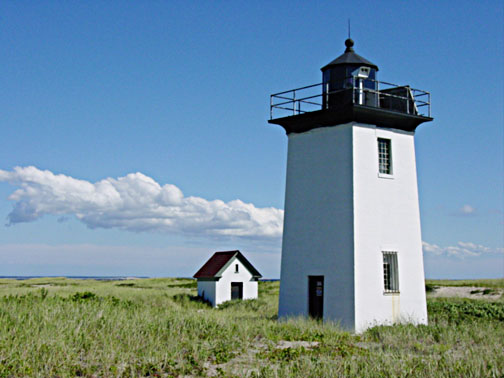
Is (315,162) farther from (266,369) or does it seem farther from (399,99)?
(266,369)

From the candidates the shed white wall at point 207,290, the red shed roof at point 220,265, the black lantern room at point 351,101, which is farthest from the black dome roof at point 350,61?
the shed white wall at point 207,290

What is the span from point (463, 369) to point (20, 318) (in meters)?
10.8

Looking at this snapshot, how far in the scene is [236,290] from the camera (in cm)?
4328

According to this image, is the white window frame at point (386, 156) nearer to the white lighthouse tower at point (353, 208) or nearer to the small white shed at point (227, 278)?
the white lighthouse tower at point (353, 208)

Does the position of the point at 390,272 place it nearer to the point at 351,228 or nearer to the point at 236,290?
the point at 351,228

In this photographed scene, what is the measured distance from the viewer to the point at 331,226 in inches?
847

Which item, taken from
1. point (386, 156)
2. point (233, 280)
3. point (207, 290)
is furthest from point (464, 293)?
point (386, 156)

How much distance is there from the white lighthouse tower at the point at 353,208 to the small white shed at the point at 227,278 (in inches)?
772

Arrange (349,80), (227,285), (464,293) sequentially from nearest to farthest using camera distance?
(349,80), (227,285), (464,293)

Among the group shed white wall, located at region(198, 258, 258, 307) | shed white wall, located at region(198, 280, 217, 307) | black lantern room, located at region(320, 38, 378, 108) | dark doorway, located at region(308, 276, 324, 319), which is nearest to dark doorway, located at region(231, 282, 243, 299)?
shed white wall, located at region(198, 258, 258, 307)

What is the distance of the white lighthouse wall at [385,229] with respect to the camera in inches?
818

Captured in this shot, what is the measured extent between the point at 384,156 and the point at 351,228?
11.3 feet

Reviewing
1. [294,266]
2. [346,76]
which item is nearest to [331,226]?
[294,266]

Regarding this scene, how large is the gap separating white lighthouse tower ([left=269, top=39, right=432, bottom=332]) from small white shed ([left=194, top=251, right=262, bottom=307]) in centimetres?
1961
